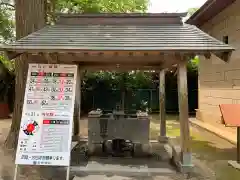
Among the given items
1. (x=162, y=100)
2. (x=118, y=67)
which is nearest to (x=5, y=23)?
(x=118, y=67)

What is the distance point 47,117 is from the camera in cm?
534

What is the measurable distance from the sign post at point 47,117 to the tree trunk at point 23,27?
2751 millimetres

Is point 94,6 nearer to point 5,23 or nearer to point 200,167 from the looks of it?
point 5,23

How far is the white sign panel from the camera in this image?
5.20 meters

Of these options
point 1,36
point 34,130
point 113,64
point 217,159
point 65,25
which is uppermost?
point 1,36

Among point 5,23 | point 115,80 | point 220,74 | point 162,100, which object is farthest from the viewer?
point 115,80

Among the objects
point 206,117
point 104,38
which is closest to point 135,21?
point 104,38

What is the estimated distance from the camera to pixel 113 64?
845cm

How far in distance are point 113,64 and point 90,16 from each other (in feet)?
6.10

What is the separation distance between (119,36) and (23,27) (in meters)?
3.14

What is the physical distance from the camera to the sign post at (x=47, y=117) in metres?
5.19

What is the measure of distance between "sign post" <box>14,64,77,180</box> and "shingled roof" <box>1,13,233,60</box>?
1.47ft

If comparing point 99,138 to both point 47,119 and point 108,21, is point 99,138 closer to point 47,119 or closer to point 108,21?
point 47,119

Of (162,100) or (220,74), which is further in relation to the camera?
(220,74)
